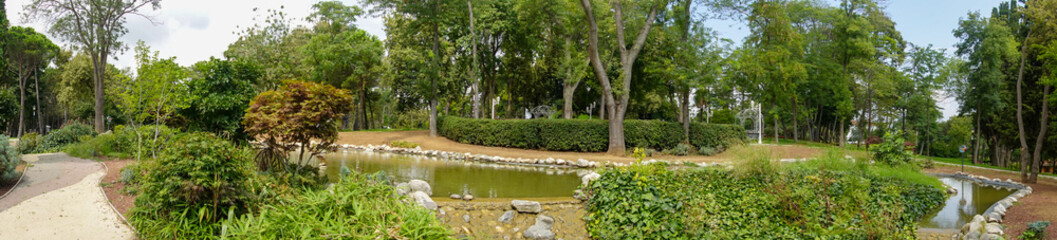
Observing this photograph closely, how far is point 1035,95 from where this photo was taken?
41.9 ft

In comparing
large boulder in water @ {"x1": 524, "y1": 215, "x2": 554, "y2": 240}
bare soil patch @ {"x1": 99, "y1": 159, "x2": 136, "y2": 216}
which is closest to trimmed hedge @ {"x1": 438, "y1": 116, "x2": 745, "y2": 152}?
large boulder in water @ {"x1": 524, "y1": 215, "x2": 554, "y2": 240}

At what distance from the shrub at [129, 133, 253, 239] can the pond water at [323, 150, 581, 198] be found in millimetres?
3208

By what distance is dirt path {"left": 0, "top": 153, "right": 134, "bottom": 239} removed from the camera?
5195 millimetres

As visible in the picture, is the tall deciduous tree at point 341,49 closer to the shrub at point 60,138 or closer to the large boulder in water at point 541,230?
the shrub at point 60,138

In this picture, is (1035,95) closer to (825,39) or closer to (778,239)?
(778,239)

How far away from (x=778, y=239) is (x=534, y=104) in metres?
28.8

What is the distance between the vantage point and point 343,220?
4598 mm

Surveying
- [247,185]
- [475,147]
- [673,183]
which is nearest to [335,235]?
[247,185]

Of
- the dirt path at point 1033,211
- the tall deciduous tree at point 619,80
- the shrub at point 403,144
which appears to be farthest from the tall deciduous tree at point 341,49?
the dirt path at point 1033,211

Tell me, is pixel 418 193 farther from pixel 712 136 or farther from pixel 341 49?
pixel 341 49

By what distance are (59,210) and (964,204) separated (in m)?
14.6

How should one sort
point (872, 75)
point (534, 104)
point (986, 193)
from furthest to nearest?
point (534, 104) < point (872, 75) < point (986, 193)

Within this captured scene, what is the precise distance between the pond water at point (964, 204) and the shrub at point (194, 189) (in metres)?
9.28

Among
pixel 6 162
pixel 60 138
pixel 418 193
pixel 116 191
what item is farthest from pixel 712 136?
pixel 60 138
